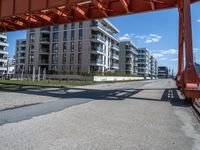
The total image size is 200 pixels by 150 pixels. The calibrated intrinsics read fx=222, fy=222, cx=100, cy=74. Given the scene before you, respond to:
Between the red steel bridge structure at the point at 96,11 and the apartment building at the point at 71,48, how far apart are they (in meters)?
34.2

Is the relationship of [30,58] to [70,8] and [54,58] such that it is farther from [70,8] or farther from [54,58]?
[70,8]

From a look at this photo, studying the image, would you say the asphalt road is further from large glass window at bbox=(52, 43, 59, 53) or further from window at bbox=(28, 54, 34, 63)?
window at bbox=(28, 54, 34, 63)

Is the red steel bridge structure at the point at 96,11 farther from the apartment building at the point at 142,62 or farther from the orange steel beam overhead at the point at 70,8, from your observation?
the apartment building at the point at 142,62

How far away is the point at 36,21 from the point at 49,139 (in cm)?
1909

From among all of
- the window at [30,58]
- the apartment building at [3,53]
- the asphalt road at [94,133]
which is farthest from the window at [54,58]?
the asphalt road at [94,133]

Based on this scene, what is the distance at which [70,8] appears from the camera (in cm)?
1833

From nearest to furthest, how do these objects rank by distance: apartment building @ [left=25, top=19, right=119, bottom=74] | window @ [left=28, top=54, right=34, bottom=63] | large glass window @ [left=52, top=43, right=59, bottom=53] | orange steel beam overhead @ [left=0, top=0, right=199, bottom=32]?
orange steel beam overhead @ [left=0, top=0, right=199, bottom=32], apartment building @ [left=25, top=19, right=119, bottom=74], large glass window @ [left=52, top=43, right=59, bottom=53], window @ [left=28, top=54, right=34, bottom=63]

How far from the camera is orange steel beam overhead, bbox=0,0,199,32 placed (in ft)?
54.8

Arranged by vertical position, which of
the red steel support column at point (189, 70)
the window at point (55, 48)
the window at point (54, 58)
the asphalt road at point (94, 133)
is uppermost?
the window at point (55, 48)

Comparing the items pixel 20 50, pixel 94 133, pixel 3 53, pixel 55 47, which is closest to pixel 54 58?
pixel 55 47

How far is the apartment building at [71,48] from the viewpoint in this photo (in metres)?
57.9

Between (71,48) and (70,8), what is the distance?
4188 cm

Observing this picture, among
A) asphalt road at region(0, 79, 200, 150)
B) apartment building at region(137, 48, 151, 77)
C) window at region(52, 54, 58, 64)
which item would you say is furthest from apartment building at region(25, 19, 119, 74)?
apartment building at region(137, 48, 151, 77)

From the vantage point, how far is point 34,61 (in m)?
65.1
